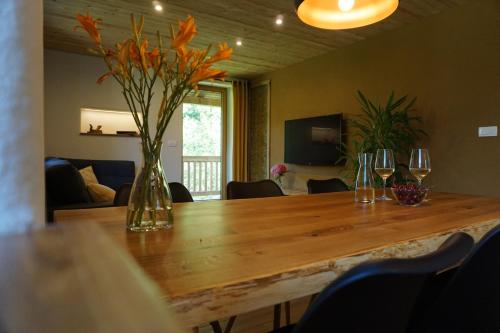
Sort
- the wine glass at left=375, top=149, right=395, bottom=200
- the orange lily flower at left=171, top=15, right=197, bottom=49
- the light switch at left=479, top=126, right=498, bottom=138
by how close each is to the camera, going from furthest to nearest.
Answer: the light switch at left=479, top=126, right=498, bottom=138 < the wine glass at left=375, top=149, right=395, bottom=200 < the orange lily flower at left=171, top=15, right=197, bottom=49

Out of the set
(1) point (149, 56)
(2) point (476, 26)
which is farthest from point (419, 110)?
(1) point (149, 56)

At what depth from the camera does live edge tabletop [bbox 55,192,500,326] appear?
20.3 inches

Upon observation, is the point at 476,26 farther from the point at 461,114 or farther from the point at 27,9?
the point at 27,9

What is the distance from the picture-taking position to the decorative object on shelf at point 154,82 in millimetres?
787

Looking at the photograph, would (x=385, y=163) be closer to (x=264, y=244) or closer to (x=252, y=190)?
(x=252, y=190)

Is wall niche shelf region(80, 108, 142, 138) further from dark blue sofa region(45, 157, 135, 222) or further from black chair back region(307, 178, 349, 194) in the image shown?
black chair back region(307, 178, 349, 194)

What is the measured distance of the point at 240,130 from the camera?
6516 millimetres

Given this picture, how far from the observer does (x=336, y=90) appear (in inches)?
189

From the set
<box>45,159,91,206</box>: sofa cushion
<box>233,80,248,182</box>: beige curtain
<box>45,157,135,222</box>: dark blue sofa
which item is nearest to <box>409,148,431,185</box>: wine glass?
<box>45,157,135,222</box>: dark blue sofa

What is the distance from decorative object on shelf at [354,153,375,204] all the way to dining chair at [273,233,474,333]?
100cm

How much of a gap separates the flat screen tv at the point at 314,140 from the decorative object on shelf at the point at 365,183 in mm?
3132

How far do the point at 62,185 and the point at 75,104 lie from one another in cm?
274

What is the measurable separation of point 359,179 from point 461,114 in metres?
2.65

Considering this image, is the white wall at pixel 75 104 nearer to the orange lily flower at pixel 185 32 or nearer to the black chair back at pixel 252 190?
the black chair back at pixel 252 190
